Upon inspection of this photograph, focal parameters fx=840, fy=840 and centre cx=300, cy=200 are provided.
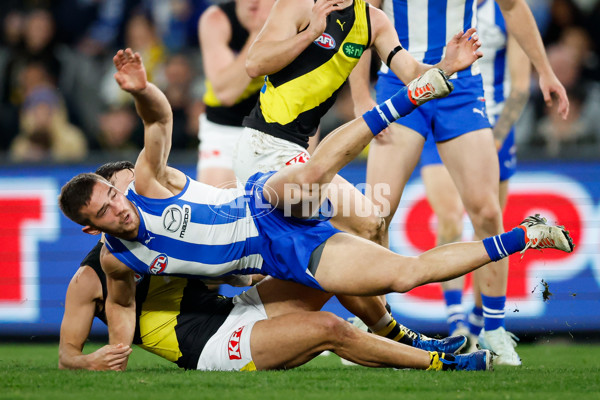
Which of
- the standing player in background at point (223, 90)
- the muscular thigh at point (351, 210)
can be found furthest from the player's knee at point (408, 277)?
the standing player in background at point (223, 90)

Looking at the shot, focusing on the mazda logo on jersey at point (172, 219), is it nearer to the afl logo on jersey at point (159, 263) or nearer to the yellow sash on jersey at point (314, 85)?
the afl logo on jersey at point (159, 263)

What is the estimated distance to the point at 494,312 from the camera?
17.3ft

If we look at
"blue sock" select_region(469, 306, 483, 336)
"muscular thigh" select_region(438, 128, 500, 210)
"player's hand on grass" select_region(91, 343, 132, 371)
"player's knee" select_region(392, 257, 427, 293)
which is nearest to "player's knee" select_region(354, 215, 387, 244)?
"muscular thigh" select_region(438, 128, 500, 210)

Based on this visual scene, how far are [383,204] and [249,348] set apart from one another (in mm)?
1434

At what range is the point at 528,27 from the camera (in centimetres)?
534

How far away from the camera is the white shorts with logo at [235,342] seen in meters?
4.35

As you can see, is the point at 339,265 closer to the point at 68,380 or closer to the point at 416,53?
the point at 68,380

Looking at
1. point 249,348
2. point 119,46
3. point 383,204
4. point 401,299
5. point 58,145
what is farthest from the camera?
point 119,46

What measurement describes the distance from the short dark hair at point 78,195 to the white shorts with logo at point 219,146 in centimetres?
214

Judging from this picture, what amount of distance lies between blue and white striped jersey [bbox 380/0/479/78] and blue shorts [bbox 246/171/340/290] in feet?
4.89

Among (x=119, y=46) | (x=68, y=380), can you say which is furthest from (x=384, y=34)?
(x=119, y=46)

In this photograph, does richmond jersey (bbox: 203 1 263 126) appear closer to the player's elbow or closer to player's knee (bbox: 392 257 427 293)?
the player's elbow

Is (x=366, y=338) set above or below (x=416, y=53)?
below

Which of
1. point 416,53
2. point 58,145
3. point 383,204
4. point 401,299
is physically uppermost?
point 416,53
